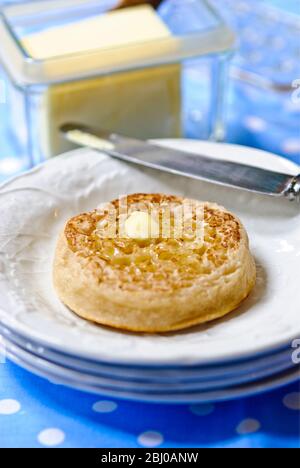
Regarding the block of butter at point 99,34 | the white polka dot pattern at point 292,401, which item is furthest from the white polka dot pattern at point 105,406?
the block of butter at point 99,34

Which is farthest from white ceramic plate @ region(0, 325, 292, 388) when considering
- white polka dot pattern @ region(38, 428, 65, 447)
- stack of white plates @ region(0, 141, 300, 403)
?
white polka dot pattern @ region(38, 428, 65, 447)

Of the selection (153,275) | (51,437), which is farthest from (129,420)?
(153,275)

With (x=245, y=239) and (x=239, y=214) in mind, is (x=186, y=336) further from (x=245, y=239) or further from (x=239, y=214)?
(x=239, y=214)

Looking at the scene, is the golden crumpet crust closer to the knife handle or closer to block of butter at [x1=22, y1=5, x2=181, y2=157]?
the knife handle

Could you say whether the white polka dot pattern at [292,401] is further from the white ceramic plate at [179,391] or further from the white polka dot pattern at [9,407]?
the white polka dot pattern at [9,407]

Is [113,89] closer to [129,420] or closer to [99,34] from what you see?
[99,34]
